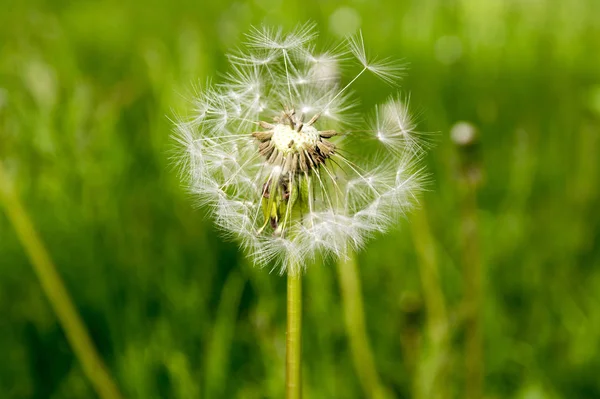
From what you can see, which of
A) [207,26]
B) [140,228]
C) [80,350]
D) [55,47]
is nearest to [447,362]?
[80,350]

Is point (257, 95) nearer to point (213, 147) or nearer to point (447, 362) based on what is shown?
point (213, 147)

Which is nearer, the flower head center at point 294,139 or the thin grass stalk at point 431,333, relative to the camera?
the flower head center at point 294,139

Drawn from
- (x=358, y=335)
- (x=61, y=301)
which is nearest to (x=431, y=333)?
(x=358, y=335)

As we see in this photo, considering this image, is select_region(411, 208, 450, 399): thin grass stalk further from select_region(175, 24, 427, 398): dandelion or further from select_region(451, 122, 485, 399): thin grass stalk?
select_region(175, 24, 427, 398): dandelion

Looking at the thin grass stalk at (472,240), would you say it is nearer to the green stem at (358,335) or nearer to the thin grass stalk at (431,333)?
the thin grass stalk at (431,333)

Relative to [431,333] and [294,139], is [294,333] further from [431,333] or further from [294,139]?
[431,333]

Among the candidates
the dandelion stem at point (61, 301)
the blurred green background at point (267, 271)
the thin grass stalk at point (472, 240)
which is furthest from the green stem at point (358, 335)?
the dandelion stem at point (61, 301)

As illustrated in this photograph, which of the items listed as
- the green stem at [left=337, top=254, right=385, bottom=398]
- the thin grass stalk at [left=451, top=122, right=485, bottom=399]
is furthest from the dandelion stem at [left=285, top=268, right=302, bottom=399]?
the thin grass stalk at [left=451, top=122, right=485, bottom=399]
